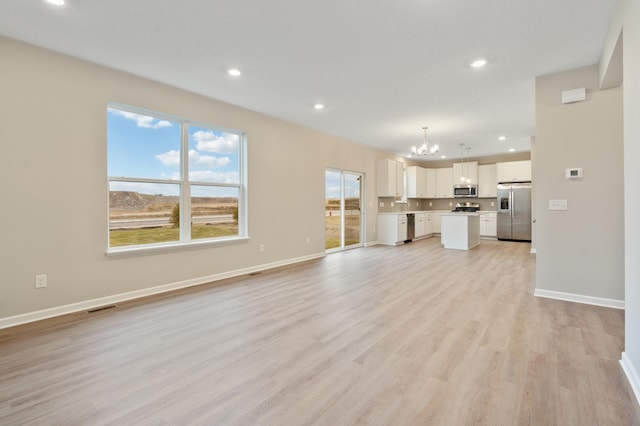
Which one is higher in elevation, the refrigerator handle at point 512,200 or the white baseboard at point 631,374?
the refrigerator handle at point 512,200

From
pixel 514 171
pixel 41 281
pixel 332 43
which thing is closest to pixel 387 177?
pixel 514 171

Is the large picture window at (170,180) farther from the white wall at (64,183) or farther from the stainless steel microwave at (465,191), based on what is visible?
the stainless steel microwave at (465,191)

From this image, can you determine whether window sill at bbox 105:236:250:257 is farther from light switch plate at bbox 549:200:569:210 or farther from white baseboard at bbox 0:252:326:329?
light switch plate at bbox 549:200:569:210

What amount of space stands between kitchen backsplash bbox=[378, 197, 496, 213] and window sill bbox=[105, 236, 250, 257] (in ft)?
17.2

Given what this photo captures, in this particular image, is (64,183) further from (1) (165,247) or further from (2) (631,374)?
(2) (631,374)

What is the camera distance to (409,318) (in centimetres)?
307

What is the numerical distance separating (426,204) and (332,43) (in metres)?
9.60

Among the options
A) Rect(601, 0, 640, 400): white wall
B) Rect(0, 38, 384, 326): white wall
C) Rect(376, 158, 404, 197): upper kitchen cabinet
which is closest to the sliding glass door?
Rect(376, 158, 404, 197): upper kitchen cabinet

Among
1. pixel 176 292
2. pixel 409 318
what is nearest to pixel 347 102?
pixel 409 318

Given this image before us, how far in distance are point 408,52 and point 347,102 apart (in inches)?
66.2

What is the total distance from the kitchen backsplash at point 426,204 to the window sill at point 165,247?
524cm

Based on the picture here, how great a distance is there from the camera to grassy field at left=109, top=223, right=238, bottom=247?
3786mm

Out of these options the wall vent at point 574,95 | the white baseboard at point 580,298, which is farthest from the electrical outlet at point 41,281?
the wall vent at point 574,95

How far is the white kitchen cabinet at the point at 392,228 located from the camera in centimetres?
845
